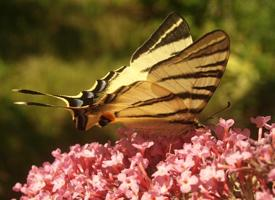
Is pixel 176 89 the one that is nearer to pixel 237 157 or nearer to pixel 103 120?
pixel 103 120

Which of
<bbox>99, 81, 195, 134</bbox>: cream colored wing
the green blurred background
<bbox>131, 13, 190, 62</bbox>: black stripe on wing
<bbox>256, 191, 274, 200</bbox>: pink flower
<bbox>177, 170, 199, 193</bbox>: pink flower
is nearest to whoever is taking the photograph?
<bbox>256, 191, 274, 200</bbox>: pink flower

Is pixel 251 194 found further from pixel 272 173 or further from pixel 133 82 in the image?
pixel 133 82

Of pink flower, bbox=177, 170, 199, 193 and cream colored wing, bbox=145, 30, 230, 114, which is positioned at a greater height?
cream colored wing, bbox=145, 30, 230, 114

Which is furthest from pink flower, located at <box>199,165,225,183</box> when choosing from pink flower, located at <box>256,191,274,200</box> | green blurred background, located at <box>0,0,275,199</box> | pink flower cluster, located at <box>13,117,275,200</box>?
green blurred background, located at <box>0,0,275,199</box>

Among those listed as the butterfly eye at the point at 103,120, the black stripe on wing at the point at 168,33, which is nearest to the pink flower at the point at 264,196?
the butterfly eye at the point at 103,120

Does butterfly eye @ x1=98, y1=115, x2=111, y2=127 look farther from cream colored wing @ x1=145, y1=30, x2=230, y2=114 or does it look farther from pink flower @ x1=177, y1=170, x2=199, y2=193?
pink flower @ x1=177, y1=170, x2=199, y2=193

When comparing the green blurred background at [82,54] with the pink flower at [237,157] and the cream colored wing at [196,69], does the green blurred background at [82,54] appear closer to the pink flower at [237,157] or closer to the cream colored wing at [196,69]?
the cream colored wing at [196,69]
